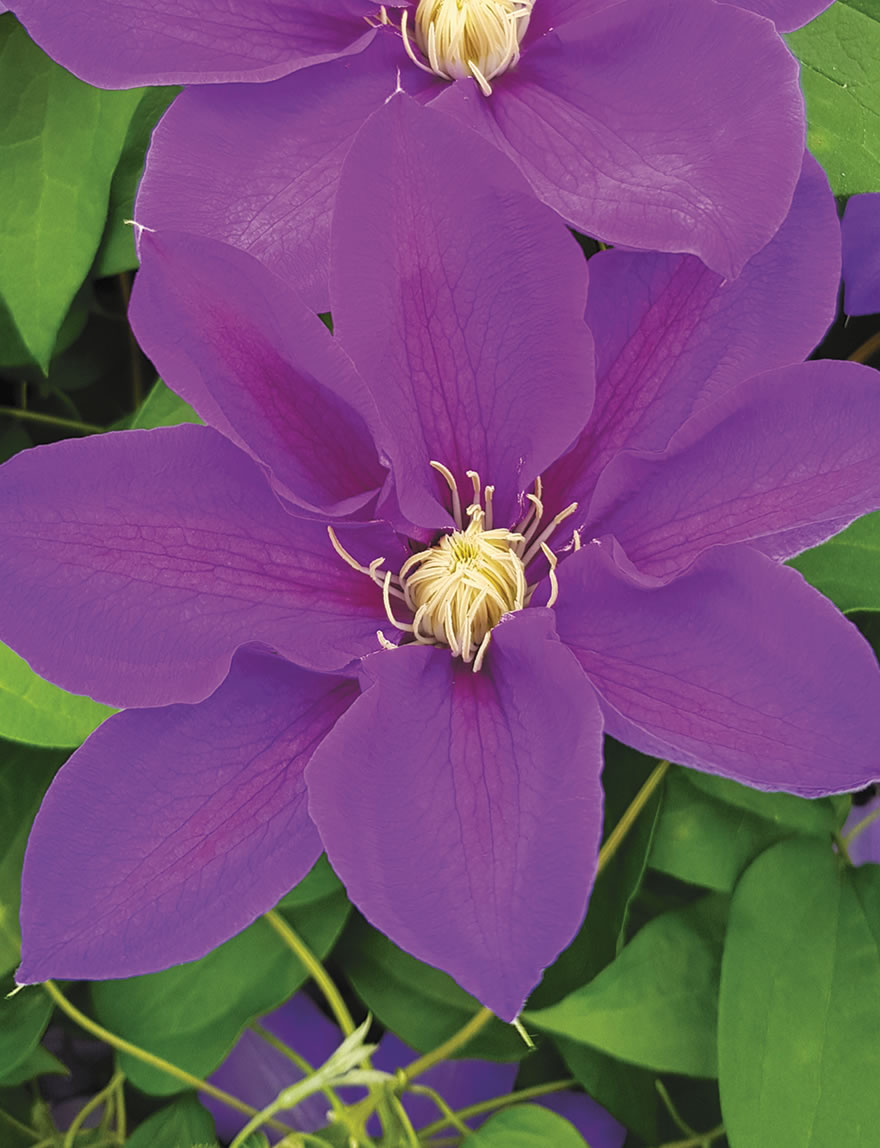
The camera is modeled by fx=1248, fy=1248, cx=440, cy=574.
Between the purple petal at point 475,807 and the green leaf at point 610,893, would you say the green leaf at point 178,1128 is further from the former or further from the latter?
the purple petal at point 475,807

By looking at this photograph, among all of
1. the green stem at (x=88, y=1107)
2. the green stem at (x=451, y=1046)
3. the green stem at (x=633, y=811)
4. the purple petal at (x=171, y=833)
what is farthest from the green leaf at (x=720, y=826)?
the green stem at (x=88, y=1107)

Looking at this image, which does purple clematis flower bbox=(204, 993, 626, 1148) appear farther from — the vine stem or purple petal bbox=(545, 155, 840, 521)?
purple petal bbox=(545, 155, 840, 521)

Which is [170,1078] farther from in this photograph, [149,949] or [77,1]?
[77,1]

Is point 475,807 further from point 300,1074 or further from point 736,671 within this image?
point 300,1074

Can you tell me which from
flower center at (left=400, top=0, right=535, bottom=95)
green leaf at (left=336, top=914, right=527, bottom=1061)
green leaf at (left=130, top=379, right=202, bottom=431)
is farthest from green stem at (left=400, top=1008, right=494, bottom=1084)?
flower center at (left=400, top=0, right=535, bottom=95)

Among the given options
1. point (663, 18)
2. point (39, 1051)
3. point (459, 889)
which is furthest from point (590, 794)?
point (39, 1051)

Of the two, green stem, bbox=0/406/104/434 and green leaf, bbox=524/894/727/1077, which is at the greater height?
green stem, bbox=0/406/104/434

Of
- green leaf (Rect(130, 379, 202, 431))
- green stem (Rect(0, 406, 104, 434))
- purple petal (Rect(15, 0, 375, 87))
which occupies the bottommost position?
green stem (Rect(0, 406, 104, 434))
